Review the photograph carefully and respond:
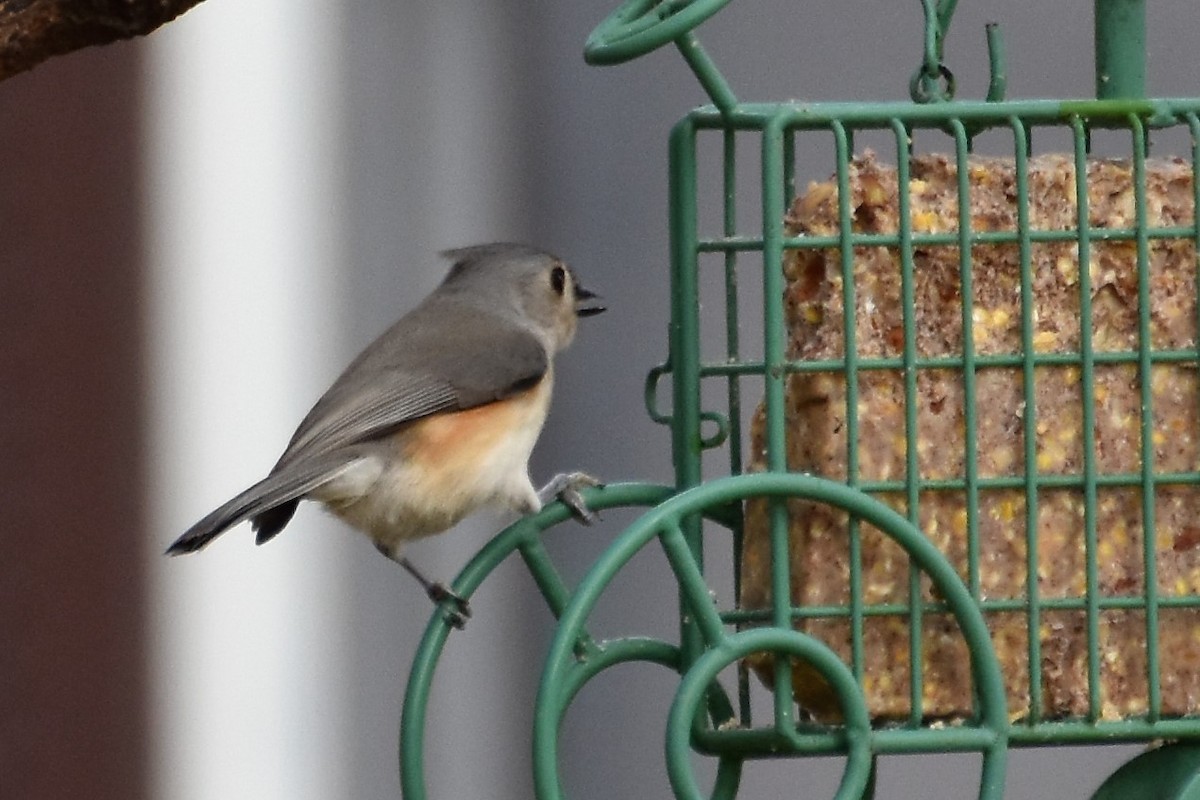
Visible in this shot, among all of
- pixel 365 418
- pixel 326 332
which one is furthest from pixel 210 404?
pixel 365 418

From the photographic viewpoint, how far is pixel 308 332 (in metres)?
6.91

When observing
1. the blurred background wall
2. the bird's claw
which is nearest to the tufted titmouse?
the bird's claw

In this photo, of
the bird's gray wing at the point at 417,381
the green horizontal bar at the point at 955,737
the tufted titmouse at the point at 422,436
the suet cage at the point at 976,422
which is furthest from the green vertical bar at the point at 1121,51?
the bird's gray wing at the point at 417,381

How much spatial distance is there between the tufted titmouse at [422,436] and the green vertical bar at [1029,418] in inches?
37.0

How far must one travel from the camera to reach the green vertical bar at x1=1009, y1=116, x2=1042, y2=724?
132 inches

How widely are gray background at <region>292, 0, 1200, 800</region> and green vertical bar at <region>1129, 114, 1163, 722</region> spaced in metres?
2.92

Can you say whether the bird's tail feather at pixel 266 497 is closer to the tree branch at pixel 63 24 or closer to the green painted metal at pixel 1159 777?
the tree branch at pixel 63 24

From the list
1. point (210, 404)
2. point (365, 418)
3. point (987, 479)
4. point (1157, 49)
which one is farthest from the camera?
point (210, 404)

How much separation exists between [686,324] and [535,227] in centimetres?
378

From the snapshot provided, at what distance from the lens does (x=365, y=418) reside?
418 cm

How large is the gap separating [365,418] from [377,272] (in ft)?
10.3

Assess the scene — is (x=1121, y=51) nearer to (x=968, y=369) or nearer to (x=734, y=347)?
(x=968, y=369)

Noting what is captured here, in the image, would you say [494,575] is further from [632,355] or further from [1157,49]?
[1157,49]

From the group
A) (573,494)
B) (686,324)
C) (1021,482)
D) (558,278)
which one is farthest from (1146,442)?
(558,278)
